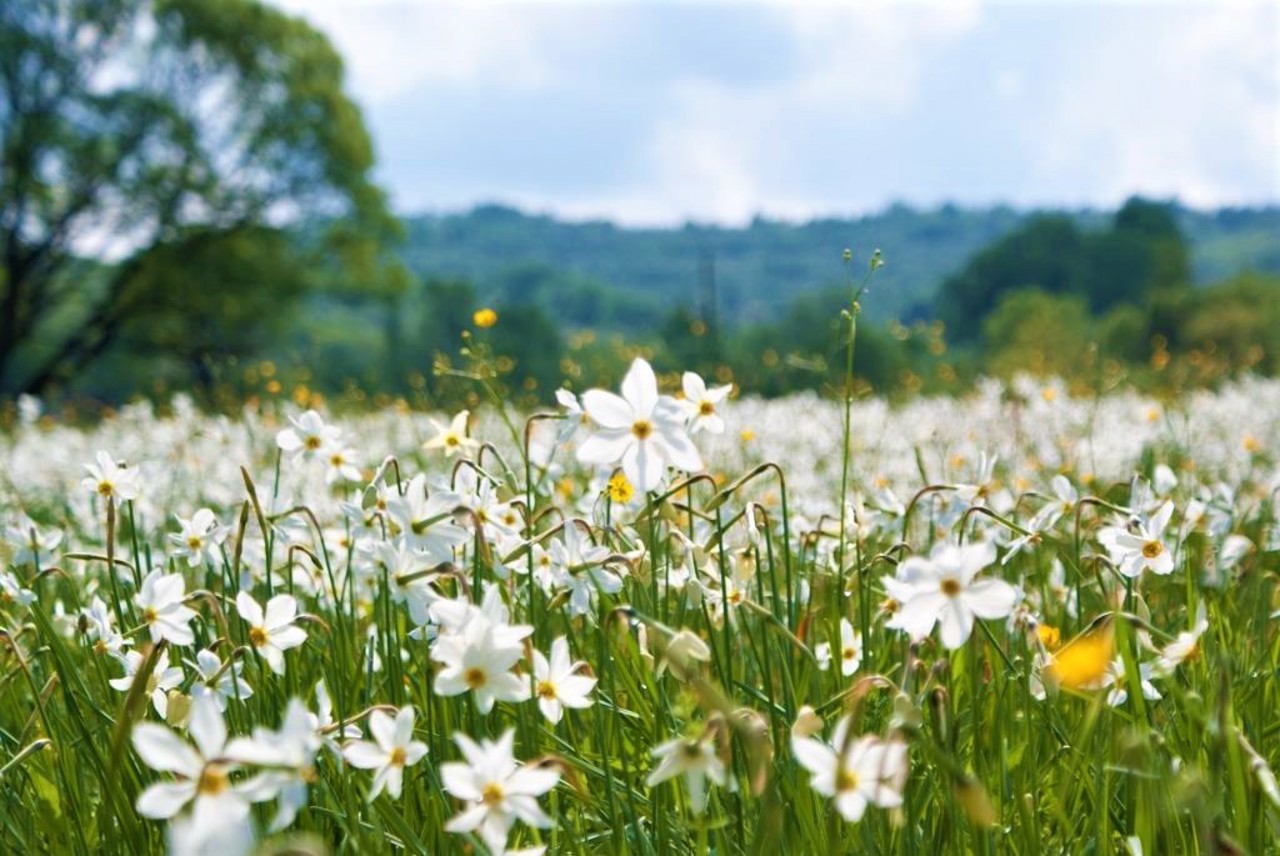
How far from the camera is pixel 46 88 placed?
29.8m

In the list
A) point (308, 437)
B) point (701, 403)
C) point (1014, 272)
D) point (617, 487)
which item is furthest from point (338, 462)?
point (1014, 272)

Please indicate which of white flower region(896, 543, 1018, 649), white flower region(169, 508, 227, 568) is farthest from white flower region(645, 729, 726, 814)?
white flower region(169, 508, 227, 568)

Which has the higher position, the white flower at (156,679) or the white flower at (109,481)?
the white flower at (109,481)

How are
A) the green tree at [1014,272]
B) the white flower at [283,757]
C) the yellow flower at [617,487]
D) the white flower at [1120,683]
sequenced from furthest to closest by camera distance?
the green tree at [1014,272]
the yellow flower at [617,487]
the white flower at [1120,683]
the white flower at [283,757]

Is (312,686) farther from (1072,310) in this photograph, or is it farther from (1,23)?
(1072,310)

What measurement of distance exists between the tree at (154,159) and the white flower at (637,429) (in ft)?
104

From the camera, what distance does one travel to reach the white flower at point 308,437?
7.70 feet

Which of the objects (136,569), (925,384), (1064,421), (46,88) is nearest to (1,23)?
(46,88)

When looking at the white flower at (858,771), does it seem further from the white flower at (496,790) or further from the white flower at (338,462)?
the white flower at (338,462)

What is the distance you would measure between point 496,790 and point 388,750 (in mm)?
237

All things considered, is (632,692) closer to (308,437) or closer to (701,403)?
(701,403)

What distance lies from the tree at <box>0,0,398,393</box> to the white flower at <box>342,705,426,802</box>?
3177cm

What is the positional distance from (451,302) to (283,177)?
45609 mm

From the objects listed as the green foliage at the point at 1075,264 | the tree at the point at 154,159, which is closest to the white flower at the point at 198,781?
the tree at the point at 154,159
